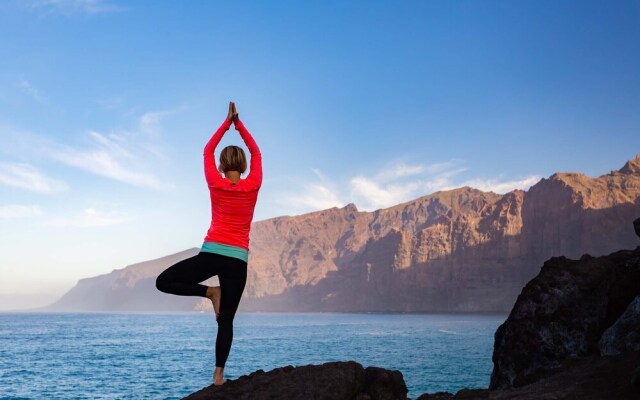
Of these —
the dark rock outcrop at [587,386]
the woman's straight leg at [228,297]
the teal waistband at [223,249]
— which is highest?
the teal waistband at [223,249]

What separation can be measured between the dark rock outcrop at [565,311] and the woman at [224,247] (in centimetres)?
942

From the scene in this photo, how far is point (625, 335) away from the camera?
9266 millimetres

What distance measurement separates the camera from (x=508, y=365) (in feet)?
46.1

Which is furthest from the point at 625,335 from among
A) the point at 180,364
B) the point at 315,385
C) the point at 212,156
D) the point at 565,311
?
the point at 180,364

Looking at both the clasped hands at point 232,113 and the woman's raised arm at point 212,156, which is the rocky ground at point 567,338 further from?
the clasped hands at point 232,113

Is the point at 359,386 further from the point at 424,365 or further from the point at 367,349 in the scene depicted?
the point at 367,349

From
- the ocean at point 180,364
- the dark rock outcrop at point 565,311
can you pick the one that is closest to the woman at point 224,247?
the dark rock outcrop at point 565,311

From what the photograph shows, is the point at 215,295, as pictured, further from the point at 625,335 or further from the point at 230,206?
the point at 625,335

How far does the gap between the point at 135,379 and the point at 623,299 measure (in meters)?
42.9

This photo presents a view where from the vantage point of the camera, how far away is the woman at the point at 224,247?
5348 mm

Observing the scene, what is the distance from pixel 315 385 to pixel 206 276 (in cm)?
152

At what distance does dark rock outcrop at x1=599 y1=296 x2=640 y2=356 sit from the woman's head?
279 inches

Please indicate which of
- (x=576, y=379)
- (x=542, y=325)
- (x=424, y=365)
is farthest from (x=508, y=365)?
(x=424, y=365)

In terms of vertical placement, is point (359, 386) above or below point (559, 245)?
below
